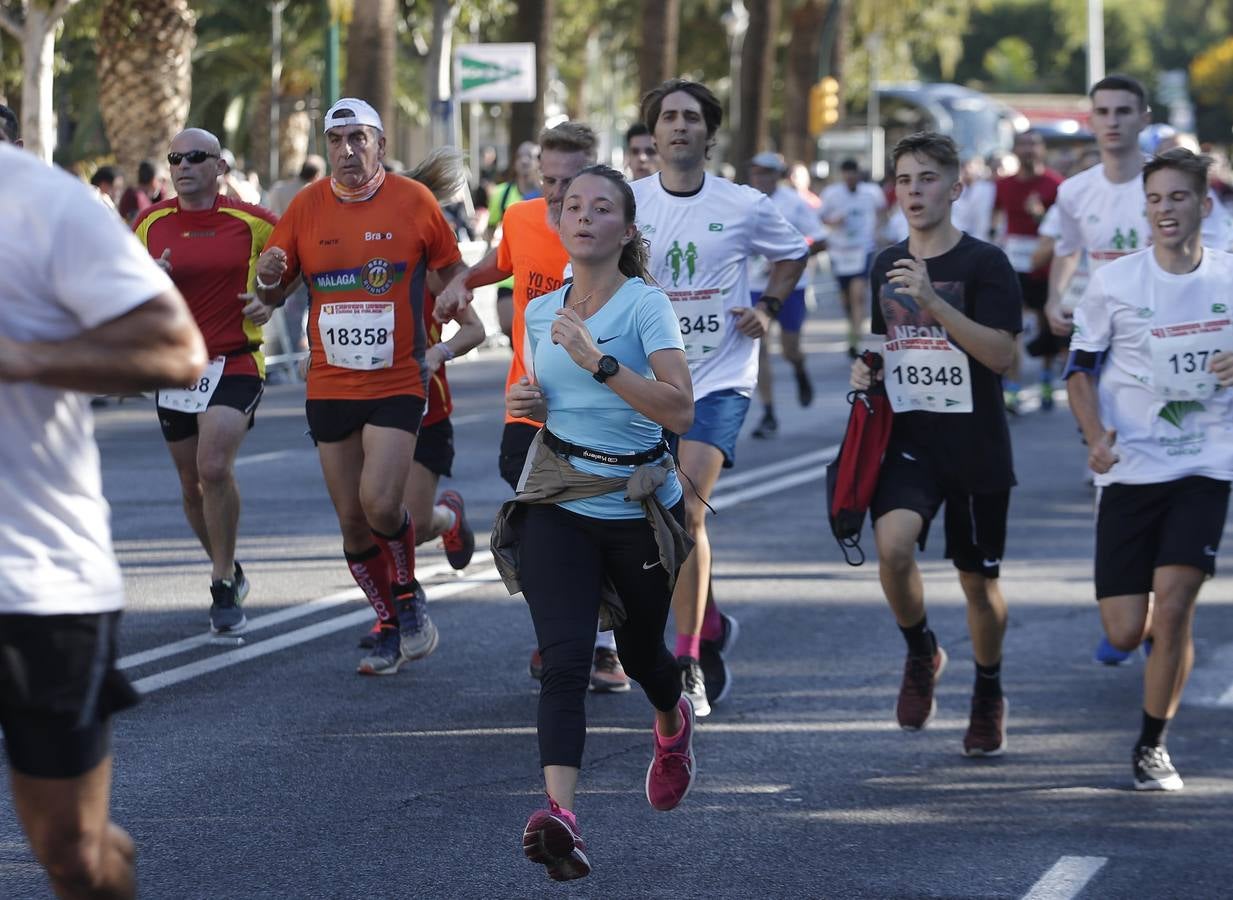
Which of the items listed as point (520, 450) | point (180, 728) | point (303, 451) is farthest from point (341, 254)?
point (303, 451)

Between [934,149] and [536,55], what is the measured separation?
21030 millimetres

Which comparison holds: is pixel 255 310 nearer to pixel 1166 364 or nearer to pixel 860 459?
pixel 860 459

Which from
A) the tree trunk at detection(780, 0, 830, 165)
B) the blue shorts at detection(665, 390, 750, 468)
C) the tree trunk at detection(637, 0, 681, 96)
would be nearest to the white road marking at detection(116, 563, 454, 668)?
the blue shorts at detection(665, 390, 750, 468)

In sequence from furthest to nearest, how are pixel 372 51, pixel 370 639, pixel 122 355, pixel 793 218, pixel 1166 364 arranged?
pixel 372 51 → pixel 793 218 → pixel 370 639 → pixel 1166 364 → pixel 122 355

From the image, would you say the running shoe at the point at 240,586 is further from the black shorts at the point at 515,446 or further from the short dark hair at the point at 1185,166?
the short dark hair at the point at 1185,166

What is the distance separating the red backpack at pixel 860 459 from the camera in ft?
22.4

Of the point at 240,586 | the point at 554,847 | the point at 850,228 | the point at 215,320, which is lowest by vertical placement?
the point at 240,586

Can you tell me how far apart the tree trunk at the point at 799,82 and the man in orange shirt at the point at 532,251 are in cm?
3798

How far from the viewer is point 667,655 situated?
18.8ft

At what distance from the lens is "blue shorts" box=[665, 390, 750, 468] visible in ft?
24.9

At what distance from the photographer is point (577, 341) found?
5.27 metres

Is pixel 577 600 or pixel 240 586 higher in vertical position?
pixel 577 600

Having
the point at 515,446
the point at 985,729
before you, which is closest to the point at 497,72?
the point at 515,446

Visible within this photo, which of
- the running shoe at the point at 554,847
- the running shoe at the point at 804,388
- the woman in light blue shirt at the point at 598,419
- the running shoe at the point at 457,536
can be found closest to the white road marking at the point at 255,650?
the running shoe at the point at 457,536
